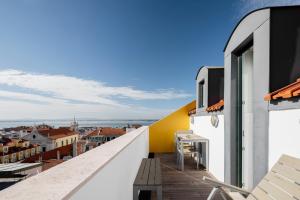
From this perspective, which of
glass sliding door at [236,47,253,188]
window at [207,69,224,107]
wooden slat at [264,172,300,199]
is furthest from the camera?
window at [207,69,224,107]

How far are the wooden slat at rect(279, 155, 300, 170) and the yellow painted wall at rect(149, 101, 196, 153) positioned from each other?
7.41 metres

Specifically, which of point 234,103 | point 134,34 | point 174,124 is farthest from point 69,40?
point 234,103

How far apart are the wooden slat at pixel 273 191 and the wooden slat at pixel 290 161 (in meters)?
0.28

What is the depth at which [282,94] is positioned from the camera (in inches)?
97.7

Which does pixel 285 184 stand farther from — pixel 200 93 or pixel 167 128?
pixel 167 128

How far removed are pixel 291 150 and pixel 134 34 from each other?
2219 centimetres

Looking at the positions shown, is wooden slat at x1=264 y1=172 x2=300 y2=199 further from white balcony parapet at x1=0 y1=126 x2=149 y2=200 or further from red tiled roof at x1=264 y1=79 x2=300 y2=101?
white balcony parapet at x1=0 y1=126 x2=149 y2=200

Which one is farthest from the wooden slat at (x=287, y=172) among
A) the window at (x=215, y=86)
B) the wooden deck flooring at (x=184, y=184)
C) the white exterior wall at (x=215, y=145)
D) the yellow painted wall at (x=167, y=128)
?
the yellow painted wall at (x=167, y=128)

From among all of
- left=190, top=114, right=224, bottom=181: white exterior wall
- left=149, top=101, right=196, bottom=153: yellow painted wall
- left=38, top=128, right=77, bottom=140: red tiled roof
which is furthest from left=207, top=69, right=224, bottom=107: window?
left=38, top=128, right=77, bottom=140: red tiled roof

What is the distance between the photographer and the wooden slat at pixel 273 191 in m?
2.06

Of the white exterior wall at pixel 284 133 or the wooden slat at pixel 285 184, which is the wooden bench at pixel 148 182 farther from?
the white exterior wall at pixel 284 133

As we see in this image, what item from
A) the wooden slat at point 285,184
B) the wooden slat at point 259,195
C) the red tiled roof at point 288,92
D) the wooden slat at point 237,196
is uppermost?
the red tiled roof at point 288,92

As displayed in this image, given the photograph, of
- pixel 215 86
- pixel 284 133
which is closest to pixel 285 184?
pixel 284 133

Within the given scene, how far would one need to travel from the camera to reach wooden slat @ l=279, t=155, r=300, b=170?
2.16 meters
